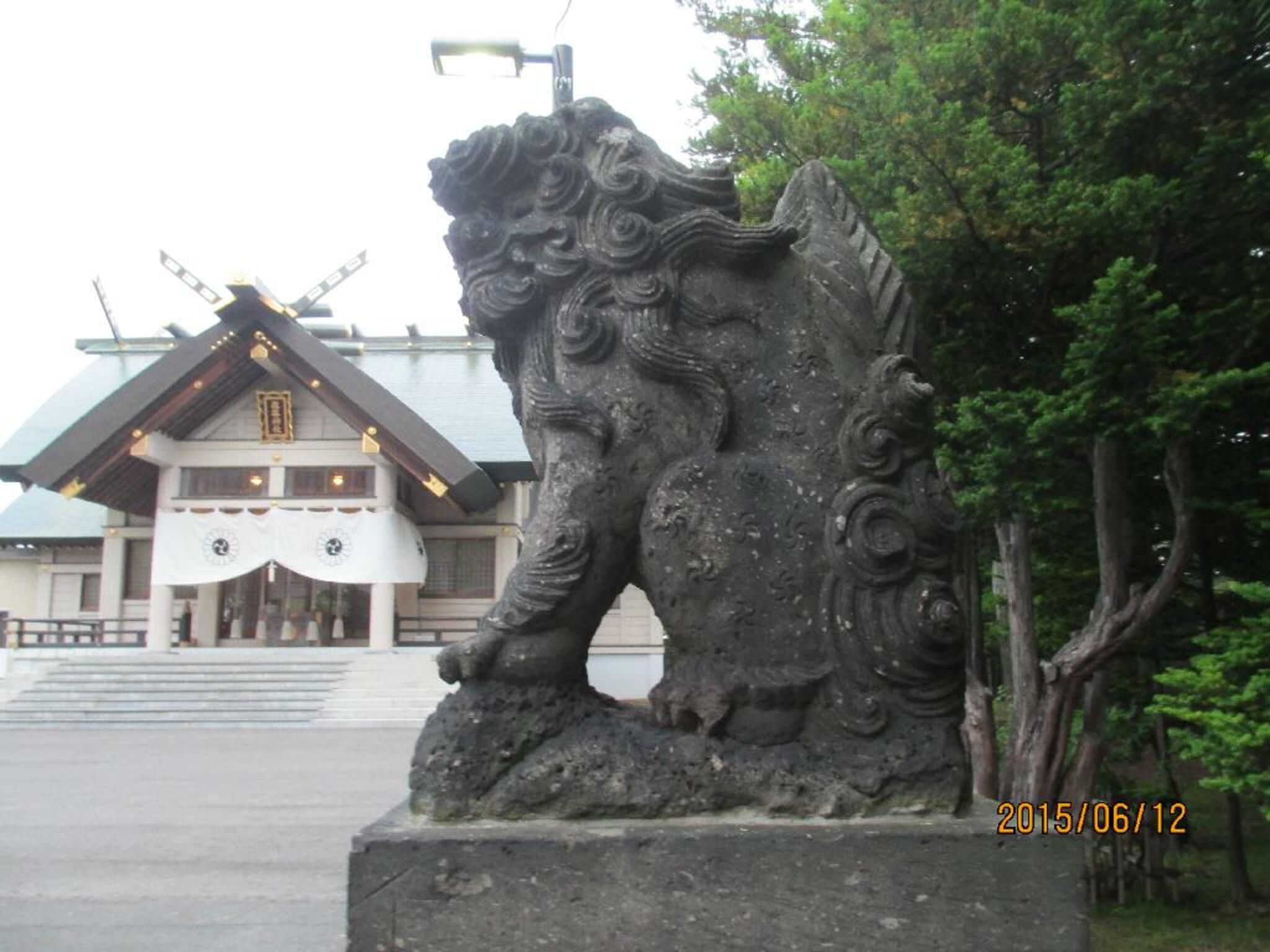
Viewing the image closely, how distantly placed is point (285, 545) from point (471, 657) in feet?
53.6

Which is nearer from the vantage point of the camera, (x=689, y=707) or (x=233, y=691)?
(x=689, y=707)

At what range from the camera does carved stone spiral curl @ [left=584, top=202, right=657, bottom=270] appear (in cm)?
249

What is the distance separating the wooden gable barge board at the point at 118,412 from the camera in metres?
15.9

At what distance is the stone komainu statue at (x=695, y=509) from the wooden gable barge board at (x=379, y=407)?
→ 539 inches

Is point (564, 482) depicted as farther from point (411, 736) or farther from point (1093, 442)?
point (411, 736)

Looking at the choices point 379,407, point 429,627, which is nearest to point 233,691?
point 429,627

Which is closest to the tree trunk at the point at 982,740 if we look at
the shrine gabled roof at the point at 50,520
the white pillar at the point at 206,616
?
the white pillar at the point at 206,616

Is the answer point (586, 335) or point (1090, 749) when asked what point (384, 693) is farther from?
point (586, 335)

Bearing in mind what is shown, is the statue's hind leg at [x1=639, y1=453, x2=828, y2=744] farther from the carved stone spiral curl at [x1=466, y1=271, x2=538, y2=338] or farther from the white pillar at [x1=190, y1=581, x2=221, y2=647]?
the white pillar at [x1=190, y1=581, x2=221, y2=647]

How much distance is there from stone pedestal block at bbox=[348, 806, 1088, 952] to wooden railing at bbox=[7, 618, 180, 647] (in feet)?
56.2

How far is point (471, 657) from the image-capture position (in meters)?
2.27

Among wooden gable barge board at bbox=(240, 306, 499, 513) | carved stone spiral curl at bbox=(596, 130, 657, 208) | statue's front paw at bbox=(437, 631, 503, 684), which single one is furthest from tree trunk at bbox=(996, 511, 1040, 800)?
wooden gable barge board at bbox=(240, 306, 499, 513)

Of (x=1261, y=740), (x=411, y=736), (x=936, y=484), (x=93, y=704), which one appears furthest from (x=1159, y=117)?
(x=93, y=704)

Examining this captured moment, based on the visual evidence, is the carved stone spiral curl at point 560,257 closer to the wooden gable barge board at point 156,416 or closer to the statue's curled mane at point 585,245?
the statue's curled mane at point 585,245
